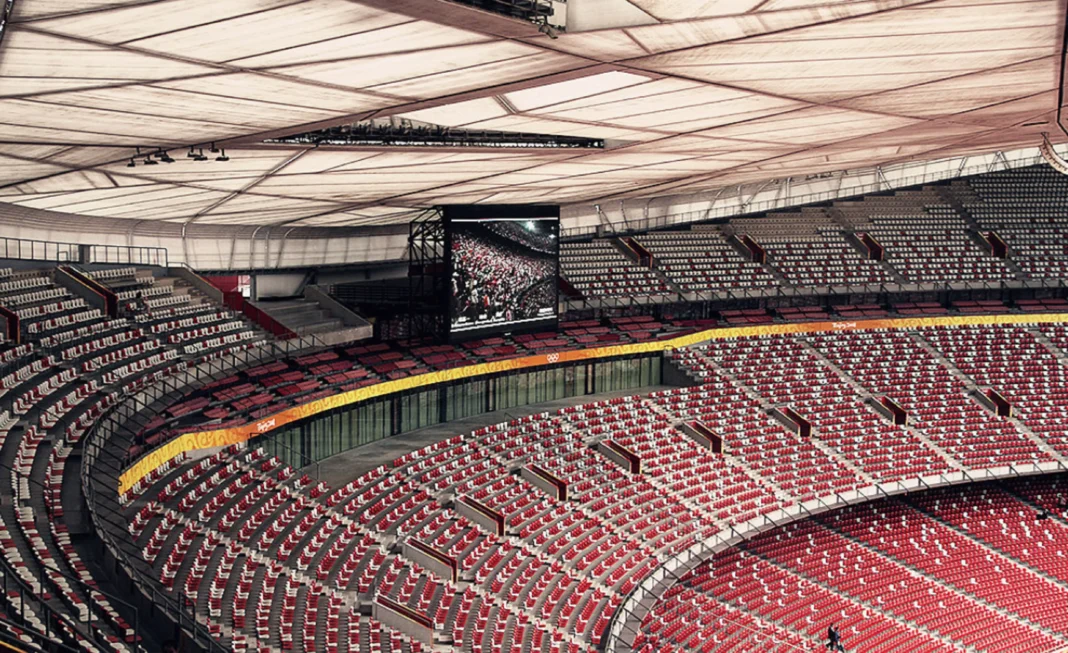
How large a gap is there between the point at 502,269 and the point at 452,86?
23.6 meters

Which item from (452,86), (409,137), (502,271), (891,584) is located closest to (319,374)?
(502,271)

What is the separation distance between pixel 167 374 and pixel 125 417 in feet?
13.8

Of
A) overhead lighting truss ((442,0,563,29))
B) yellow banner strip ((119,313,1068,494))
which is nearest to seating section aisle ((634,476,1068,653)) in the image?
yellow banner strip ((119,313,1068,494))

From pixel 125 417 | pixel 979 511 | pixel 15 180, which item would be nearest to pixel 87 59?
pixel 15 180

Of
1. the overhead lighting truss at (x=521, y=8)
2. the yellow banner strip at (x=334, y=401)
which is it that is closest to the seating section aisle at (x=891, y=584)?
the yellow banner strip at (x=334, y=401)

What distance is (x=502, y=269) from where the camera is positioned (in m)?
43.4

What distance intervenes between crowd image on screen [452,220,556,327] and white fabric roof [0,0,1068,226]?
6367 millimetres

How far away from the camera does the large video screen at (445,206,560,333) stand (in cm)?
4150

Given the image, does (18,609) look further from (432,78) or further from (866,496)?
(866,496)

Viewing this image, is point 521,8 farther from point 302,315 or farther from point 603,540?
point 302,315

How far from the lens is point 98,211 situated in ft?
112

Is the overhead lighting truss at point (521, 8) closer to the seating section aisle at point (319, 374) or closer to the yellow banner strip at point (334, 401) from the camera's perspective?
the yellow banner strip at point (334, 401)

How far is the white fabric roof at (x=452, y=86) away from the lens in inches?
575

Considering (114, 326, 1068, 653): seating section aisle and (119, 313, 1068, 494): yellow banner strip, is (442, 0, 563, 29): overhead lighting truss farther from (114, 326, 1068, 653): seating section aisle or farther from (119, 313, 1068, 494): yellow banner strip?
(119, 313, 1068, 494): yellow banner strip
